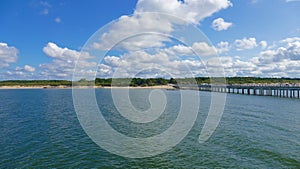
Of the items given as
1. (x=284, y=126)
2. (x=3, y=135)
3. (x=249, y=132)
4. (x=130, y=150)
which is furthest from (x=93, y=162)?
(x=284, y=126)

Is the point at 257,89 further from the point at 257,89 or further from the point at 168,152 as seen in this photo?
the point at 168,152

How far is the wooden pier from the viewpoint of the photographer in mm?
86981

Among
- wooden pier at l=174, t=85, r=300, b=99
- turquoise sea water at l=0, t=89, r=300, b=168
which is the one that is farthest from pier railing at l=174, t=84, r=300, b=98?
turquoise sea water at l=0, t=89, r=300, b=168

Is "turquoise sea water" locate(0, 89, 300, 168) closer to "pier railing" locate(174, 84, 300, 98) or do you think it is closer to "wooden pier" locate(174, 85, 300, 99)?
"pier railing" locate(174, 84, 300, 98)

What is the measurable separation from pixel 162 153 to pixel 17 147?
14864mm

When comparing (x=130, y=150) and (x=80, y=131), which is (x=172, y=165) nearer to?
(x=130, y=150)

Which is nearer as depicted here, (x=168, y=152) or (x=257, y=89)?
(x=168, y=152)

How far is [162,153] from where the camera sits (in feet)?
65.6

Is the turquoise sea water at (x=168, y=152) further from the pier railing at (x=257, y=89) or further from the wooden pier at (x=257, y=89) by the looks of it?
the wooden pier at (x=257, y=89)

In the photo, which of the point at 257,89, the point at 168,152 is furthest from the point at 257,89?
the point at 168,152

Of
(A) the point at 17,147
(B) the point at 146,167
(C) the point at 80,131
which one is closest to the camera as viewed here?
(B) the point at 146,167

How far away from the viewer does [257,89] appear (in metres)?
104

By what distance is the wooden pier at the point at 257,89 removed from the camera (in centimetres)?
8698

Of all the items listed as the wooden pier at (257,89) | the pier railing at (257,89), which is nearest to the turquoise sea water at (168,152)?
the pier railing at (257,89)
